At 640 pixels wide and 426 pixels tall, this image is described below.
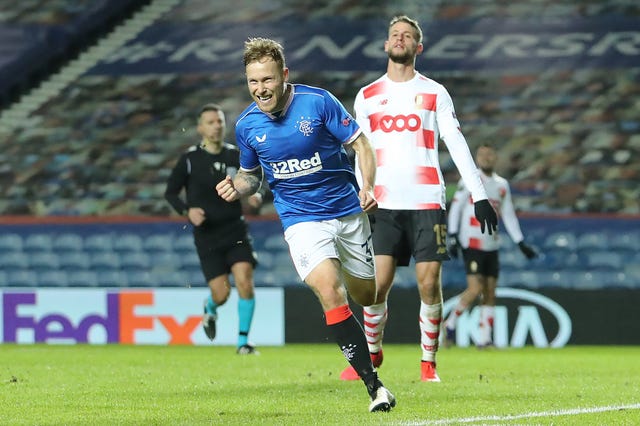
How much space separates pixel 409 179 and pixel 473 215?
539 centimetres

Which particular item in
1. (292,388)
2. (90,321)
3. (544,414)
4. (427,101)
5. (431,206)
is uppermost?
(427,101)

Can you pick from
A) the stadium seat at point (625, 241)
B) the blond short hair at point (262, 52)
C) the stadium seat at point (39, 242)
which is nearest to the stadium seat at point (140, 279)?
the stadium seat at point (39, 242)

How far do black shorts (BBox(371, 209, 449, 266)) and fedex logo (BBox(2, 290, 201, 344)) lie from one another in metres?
6.32

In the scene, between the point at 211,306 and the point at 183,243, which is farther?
the point at 183,243

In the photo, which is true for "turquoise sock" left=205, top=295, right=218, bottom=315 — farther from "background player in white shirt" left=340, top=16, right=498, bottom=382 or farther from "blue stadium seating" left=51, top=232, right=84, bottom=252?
"blue stadium seating" left=51, top=232, right=84, bottom=252

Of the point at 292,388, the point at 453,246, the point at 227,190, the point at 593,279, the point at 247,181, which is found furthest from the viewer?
the point at 593,279

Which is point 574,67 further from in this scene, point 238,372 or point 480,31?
point 238,372

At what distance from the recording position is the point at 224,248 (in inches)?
451

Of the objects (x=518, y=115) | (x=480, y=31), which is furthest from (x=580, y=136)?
(x=480, y=31)

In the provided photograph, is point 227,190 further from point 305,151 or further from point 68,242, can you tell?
point 68,242

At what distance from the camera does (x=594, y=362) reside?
418 inches

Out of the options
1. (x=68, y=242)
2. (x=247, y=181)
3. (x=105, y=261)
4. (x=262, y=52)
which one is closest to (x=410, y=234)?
(x=247, y=181)

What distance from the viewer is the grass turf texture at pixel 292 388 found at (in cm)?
597

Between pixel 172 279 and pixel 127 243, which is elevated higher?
pixel 127 243
